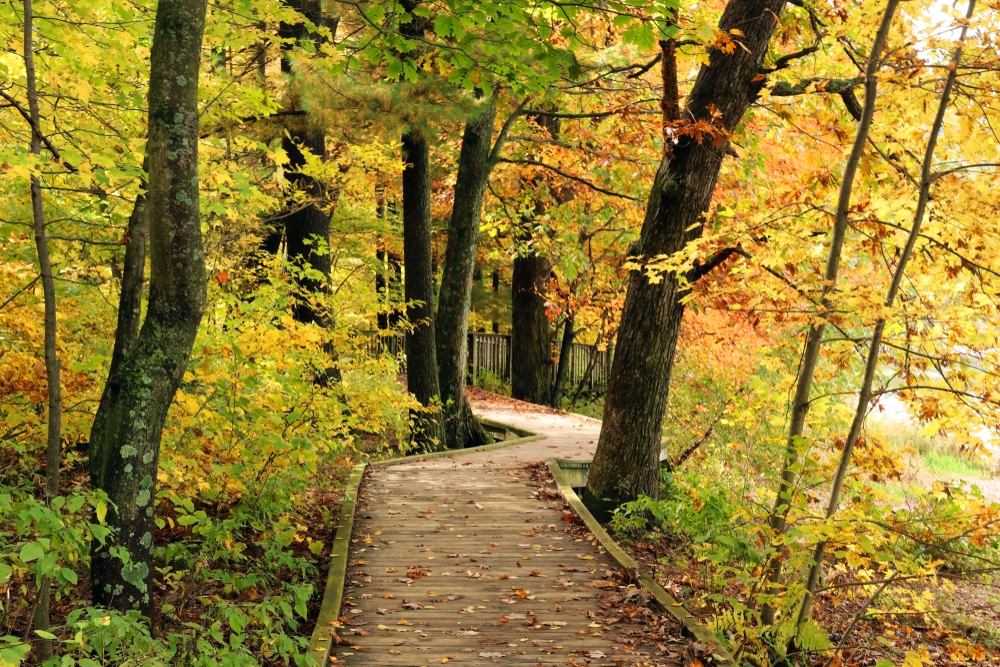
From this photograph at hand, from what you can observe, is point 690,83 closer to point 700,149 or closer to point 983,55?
point 700,149

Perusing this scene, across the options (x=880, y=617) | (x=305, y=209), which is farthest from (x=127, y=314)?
(x=305, y=209)

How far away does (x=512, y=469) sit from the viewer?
10789mm

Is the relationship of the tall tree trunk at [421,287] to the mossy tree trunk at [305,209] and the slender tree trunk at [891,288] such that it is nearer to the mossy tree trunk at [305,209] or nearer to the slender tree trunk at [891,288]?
the mossy tree trunk at [305,209]

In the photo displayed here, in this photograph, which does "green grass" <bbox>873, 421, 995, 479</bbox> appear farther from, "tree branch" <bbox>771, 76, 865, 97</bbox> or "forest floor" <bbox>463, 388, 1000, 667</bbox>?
"tree branch" <bbox>771, 76, 865, 97</bbox>

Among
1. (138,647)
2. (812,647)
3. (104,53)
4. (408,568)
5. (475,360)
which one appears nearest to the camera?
(138,647)

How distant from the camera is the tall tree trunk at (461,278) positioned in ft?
42.1

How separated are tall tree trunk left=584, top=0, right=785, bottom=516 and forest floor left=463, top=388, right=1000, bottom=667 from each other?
0.88 m

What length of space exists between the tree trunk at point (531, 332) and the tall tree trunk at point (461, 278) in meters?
6.55

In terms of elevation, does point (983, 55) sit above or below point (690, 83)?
below

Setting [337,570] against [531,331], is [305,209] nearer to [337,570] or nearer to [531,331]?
[337,570]

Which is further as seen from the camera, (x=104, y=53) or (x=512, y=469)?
(x=512, y=469)

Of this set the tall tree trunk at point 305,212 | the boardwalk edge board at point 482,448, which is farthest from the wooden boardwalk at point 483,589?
the tall tree trunk at point 305,212

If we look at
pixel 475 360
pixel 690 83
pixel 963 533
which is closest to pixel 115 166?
pixel 963 533

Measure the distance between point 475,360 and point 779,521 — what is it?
18363mm
